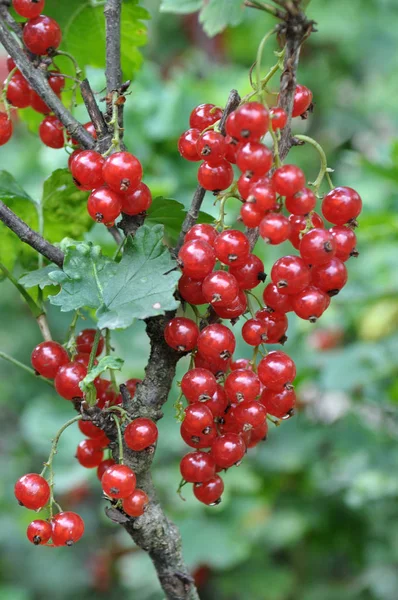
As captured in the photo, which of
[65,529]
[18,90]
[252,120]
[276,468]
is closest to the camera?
[252,120]

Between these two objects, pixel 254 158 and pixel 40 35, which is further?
pixel 40 35

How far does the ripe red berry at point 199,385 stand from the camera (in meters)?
0.59

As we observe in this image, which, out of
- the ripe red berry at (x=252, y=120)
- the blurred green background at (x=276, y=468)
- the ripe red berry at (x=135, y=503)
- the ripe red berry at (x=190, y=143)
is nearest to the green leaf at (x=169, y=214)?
the ripe red berry at (x=190, y=143)

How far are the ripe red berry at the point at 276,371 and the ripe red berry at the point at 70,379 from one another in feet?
0.53

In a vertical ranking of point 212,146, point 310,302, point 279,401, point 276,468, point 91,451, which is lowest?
point 276,468

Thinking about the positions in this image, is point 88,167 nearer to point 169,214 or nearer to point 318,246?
point 169,214

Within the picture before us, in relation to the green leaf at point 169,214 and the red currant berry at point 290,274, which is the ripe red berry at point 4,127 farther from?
the red currant berry at point 290,274

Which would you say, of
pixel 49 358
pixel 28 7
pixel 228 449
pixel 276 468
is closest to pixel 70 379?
pixel 49 358

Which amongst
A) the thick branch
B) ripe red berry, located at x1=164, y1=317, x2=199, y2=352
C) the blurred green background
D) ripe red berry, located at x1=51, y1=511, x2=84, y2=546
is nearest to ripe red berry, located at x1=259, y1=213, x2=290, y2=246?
ripe red berry, located at x1=164, y1=317, x2=199, y2=352

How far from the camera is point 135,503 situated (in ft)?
2.00

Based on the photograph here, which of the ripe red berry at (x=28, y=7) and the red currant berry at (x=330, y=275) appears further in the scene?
the ripe red berry at (x=28, y=7)

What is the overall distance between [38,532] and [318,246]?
343 millimetres

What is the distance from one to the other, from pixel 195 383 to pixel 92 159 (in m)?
0.21

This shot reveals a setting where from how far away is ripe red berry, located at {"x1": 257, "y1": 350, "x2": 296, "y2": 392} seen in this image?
0.61 m
